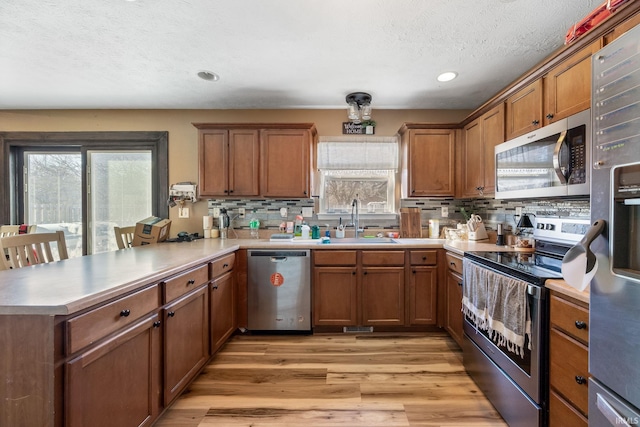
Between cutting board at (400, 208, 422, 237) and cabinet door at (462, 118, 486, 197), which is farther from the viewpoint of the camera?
cutting board at (400, 208, 422, 237)

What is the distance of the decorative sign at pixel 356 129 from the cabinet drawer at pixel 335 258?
1455 millimetres

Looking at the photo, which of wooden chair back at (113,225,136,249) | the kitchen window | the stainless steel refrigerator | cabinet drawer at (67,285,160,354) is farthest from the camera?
the kitchen window

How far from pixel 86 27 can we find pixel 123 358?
81.4 inches

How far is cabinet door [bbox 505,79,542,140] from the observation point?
1830 mm

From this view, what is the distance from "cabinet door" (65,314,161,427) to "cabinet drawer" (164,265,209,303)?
148mm

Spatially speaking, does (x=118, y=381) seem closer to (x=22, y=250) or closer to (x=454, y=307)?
(x=22, y=250)

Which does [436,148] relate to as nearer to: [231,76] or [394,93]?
[394,93]

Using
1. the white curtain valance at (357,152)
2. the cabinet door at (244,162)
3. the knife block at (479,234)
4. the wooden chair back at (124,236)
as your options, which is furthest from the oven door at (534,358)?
the wooden chair back at (124,236)

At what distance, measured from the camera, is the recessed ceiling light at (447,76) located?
7.61 ft

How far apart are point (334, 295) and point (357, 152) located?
164 cm

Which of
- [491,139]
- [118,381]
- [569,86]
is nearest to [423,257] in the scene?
[491,139]

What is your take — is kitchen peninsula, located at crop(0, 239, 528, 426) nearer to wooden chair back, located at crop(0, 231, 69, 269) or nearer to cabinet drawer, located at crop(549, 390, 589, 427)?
wooden chair back, located at crop(0, 231, 69, 269)

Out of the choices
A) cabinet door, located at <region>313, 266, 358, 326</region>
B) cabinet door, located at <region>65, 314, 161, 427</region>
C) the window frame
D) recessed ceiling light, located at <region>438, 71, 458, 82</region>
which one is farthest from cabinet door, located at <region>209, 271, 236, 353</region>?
recessed ceiling light, located at <region>438, 71, 458, 82</region>

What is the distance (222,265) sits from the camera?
2.20 metres
